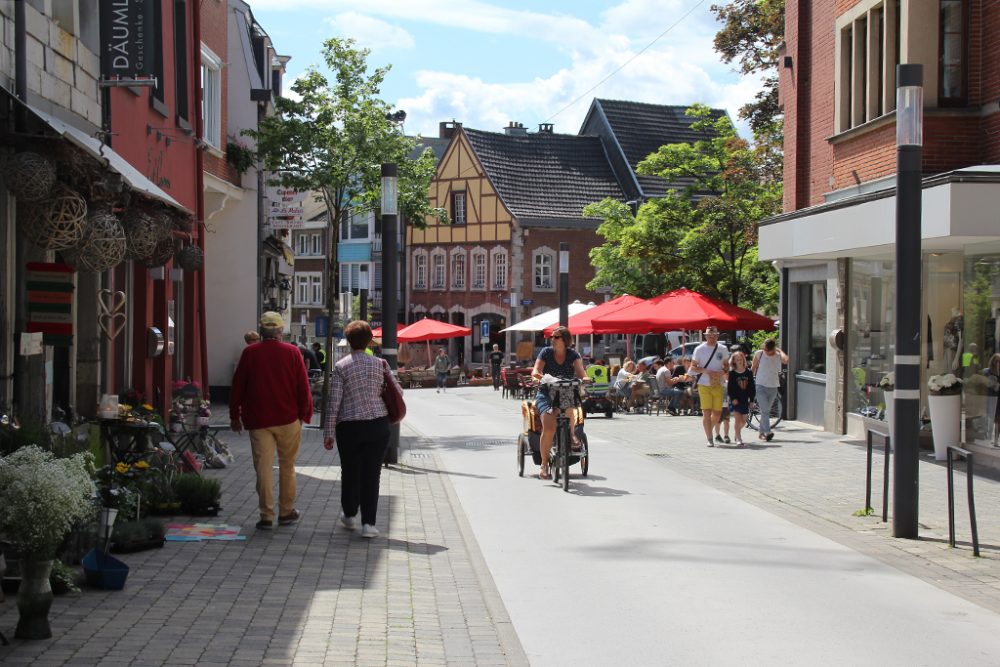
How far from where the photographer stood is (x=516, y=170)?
60406 millimetres

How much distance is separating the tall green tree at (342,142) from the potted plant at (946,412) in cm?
1103

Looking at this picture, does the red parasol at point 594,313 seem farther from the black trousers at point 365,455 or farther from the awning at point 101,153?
the black trousers at point 365,455

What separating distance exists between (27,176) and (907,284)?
21.6 ft

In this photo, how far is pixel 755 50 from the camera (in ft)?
104

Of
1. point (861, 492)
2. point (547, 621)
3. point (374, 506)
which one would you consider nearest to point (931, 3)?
point (861, 492)

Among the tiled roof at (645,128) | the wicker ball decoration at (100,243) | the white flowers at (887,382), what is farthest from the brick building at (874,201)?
the tiled roof at (645,128)

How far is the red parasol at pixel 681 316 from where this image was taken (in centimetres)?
2535

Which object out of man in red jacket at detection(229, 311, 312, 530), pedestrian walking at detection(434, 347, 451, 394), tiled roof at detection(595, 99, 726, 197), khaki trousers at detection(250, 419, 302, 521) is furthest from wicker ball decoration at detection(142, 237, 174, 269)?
tiled roof at detection(595, 99, 726, 197)

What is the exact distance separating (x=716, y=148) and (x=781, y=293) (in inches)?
484

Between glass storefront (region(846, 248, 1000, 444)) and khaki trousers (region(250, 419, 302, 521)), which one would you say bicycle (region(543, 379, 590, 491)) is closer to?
khaki trousers (region(250, 419, 302, 521))

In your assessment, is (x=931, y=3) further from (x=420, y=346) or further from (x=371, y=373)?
(x=420, y=346)

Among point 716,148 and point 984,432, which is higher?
point 716,148

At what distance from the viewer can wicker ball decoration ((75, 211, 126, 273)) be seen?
934cm

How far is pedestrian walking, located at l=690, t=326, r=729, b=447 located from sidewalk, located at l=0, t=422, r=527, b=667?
8.54 m
